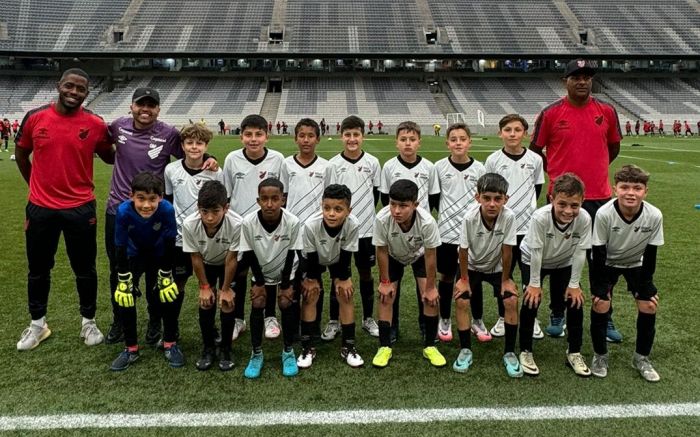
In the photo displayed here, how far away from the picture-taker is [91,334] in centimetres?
431

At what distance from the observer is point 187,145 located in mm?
4160

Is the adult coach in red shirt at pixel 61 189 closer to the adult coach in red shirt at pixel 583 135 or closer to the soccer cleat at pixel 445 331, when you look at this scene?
the soccer cleat at pixel 445 331

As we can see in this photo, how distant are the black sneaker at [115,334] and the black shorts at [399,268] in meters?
2.47

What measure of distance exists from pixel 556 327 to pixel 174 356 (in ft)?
10.9

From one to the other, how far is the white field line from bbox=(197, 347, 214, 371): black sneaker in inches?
26.1

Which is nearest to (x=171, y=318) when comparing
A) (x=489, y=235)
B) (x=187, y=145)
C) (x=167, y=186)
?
(x=167, y=186)

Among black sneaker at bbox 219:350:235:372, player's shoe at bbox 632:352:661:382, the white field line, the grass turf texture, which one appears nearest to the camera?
the white field line

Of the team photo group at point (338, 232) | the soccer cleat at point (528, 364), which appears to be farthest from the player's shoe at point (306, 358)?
the soccer cleat at point (528, 364)

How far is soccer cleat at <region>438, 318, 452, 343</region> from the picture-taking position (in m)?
4.39

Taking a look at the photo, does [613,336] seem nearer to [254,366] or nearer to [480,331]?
[480,331]

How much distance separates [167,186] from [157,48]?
50.2m

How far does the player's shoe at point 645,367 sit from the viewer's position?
3.59 m

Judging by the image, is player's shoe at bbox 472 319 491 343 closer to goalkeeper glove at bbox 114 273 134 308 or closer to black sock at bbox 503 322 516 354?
black sock at bbox 503 322 516 354

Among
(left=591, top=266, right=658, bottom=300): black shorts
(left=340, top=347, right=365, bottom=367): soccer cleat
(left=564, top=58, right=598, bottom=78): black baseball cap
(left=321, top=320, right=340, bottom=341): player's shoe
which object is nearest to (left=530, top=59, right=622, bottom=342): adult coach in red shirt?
(left=564, top=58, right=598, bottom=78): black baseball cap
